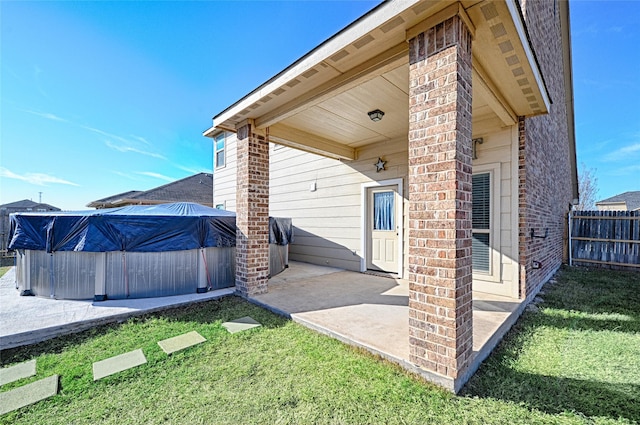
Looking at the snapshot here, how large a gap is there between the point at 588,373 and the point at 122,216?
5938 millimetres

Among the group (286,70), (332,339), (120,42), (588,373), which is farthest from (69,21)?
(588,373)

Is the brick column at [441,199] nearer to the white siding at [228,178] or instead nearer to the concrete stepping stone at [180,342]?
the concrete stepping stone at [180,342]

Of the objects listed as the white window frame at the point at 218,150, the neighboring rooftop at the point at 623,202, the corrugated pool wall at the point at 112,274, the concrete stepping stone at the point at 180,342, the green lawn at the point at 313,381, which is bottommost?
the concrete stepping stone at the point at 180,342

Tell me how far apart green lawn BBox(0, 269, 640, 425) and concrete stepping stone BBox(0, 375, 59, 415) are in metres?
0.07

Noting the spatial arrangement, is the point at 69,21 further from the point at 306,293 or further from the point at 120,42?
the point at 306,293

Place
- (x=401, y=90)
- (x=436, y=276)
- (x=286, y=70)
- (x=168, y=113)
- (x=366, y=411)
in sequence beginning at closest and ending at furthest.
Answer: (x=366, y=411) < (x=436, y=276) < (x=286, y=70) < (x=401, y=90) < (x=168, y=113)

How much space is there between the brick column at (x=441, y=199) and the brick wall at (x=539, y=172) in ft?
8.38

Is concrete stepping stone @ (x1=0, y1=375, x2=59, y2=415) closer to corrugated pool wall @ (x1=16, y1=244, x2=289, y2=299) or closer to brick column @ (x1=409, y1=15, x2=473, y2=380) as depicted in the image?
corrugated pool wall @ (x1=16, y1=244, x2=289, y2=299)

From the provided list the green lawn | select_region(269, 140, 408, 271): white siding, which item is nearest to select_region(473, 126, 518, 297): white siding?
the green lawn

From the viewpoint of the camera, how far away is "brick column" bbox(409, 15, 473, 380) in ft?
6.31

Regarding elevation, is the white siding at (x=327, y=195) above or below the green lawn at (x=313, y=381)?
above

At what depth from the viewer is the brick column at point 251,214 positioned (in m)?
4.21

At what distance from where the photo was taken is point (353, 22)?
2.34 m

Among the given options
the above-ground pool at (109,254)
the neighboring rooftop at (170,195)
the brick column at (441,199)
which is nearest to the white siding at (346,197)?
the brick column at (441,199)
